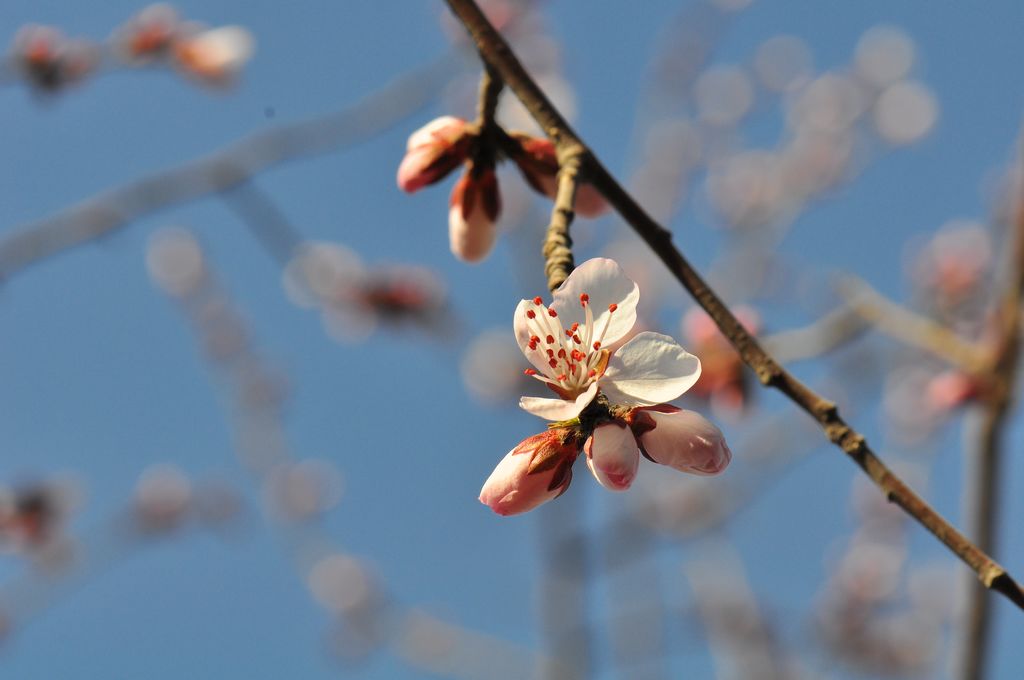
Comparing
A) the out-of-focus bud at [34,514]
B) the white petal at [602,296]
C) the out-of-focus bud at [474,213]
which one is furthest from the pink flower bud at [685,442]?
the out-of-focus bud at [34,514]

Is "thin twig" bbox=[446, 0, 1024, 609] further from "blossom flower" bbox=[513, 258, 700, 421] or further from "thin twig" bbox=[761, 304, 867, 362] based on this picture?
"thin twig" bbox=[761, 304, 867, 362]

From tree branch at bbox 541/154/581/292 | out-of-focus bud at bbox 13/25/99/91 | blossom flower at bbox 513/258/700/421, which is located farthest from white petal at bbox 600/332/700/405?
out-of-focus bud at bbox 13/25/99/91

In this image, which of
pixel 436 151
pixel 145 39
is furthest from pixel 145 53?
pixel 436 151

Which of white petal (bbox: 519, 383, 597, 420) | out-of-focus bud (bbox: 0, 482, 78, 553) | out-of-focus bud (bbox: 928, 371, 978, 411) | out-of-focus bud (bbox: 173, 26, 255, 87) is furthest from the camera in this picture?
out-of-focus bud (bbox: 0, 482, 78, 553)

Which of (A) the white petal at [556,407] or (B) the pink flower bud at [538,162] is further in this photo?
(B) the pink flower bud at [538,162]

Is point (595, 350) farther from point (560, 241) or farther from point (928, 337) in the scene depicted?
point (928, 337)

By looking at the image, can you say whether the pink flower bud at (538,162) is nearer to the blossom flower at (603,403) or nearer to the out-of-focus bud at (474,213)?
the out-of-focus bud at (474,213)
